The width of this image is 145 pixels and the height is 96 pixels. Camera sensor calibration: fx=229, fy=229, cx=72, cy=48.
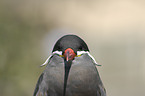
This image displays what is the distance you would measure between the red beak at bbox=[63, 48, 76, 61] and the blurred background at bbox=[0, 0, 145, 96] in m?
3.32

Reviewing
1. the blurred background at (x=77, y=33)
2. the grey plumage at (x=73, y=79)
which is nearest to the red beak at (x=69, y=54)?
the grey plumage at (x=73, y=79)

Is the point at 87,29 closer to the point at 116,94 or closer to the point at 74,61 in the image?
the point at 116,94

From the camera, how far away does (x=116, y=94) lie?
291 inches

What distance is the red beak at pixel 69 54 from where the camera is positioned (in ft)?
6.76

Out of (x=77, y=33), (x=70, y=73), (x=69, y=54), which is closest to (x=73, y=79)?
(x=70, y=73)

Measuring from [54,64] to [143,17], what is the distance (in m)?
7.01

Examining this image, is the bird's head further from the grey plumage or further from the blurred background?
the blurred background

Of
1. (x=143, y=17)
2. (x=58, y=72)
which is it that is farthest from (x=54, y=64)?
(x=143, y=17)

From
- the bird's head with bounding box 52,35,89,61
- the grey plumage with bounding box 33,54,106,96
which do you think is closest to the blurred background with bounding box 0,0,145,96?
the grey plumage with bounding box 33,54,106,96

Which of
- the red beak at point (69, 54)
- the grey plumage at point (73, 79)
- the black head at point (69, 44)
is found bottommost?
the grey plumage at point (73, 79)

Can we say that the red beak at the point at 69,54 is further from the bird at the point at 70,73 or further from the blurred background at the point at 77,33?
the blurred background at the point at 77,33

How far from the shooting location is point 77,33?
→ 8.39m

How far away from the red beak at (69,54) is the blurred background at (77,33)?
3.32 m

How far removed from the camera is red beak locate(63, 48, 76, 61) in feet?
6.76
